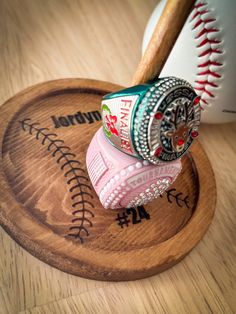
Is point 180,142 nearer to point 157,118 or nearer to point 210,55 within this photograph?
point 157,118

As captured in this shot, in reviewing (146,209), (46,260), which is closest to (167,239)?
(146,209)

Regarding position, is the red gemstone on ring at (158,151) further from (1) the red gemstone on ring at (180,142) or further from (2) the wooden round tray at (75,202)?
(2) the wooden round tray at (75,202)

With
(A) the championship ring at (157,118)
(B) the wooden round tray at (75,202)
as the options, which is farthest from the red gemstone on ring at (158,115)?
(B) the wooden round tray at (75,202)

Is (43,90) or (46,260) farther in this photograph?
(43,90)

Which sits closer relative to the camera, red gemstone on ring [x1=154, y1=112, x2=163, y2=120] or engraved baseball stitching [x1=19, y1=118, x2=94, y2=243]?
red gemstone on ring [x1=154, y1=112, x2=163, y2=120]

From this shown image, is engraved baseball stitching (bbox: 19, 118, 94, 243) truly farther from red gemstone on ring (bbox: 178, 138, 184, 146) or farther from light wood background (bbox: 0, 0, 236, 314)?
red gemstone on ring (bbox: 178, 138, 184, 146)

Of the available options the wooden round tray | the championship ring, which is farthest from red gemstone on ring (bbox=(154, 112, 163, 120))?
the wooden round tray

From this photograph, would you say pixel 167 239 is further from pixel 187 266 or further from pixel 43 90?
pixel 43 90
